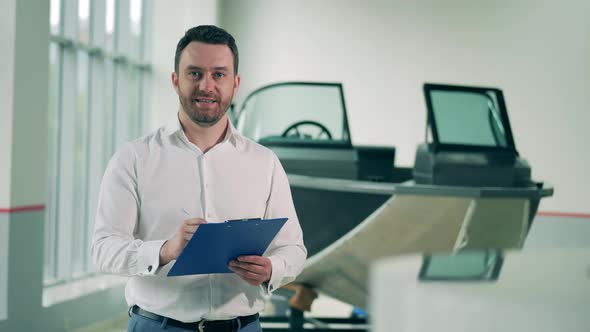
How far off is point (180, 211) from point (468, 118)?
234cm

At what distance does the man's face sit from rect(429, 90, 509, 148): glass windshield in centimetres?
200

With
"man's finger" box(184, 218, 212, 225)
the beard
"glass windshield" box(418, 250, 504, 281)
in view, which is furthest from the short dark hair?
"glass windshield" box(418, 250, 504, 281)

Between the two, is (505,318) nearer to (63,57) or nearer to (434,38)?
(63,57)

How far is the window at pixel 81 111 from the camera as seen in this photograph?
567 centimetres

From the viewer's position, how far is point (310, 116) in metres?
4.75

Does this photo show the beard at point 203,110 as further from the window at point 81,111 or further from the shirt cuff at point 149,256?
the window at point 81,111

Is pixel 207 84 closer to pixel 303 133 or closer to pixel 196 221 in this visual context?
pixel 196 221

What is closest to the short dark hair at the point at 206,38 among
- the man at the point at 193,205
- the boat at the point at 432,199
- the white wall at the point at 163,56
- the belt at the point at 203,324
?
the man at the point at 193,205

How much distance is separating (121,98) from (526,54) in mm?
4025

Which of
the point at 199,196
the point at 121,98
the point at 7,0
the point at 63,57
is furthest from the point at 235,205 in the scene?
the point at 121,98

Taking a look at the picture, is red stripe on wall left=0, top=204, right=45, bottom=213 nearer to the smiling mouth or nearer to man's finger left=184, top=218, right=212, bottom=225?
the smiling mouth

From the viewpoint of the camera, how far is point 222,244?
5.06ft

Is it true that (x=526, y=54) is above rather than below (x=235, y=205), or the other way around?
above

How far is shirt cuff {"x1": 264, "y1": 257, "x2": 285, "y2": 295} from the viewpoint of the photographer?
5.42 ft
